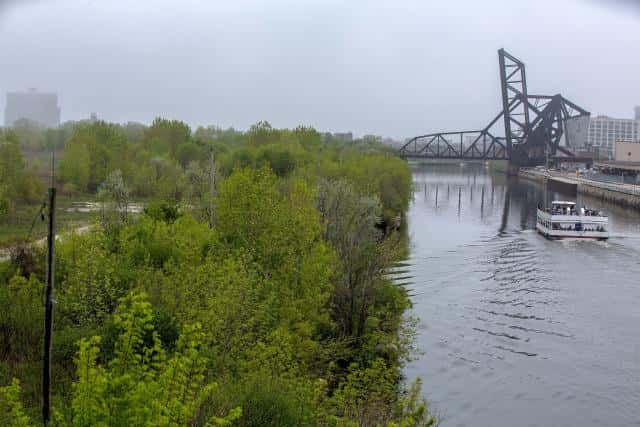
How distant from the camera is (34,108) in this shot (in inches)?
803

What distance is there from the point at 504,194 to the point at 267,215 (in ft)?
74.0

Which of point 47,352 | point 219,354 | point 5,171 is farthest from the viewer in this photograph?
point 5,171

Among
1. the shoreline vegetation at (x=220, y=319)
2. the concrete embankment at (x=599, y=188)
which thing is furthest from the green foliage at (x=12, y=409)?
the concrete embankment at (x=599, y=188)

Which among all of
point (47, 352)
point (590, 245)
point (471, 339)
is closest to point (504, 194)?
point (590, 245)

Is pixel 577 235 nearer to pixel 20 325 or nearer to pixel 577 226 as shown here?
pixel 577 226

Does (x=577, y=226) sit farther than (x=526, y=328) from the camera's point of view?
Yes

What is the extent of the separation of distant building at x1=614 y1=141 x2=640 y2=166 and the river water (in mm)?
24312

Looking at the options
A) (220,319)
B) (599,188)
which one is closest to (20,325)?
(220,319)

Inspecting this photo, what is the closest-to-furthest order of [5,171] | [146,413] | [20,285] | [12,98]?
1. [146,413]
2. [20,285]
3. [5,171]
4. [12,98]

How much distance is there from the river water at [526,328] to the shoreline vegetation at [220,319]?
0.49 m

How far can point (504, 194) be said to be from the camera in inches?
1121

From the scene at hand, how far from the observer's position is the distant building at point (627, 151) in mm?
38312

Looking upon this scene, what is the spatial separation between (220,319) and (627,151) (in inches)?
1497

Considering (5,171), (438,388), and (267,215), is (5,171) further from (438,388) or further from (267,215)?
(438,388)
